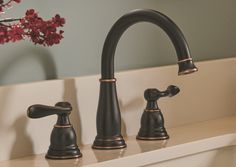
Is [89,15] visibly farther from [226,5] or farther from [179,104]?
[226,5]

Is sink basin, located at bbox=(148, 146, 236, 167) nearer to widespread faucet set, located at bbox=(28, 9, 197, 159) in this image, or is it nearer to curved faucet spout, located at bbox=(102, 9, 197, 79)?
widespread faucet set, located at bbox=(28, 9, 197, 159)

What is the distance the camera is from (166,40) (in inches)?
59.4

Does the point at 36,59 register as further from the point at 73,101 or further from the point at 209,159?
the point at 209,159

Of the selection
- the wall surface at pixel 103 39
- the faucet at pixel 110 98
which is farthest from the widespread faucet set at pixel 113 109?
the wall surface at pixel 103 39

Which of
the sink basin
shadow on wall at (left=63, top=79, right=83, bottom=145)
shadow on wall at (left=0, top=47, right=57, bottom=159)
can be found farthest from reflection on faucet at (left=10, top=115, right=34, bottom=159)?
the sink basin

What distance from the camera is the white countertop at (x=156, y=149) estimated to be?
115 cm

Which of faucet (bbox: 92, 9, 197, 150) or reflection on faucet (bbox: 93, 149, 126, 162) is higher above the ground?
faucet (bbox: 92, 9, 197, 150)

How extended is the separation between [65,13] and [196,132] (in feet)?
1.26

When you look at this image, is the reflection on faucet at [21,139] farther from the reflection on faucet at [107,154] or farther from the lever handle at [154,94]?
the lever handle at [154,94]

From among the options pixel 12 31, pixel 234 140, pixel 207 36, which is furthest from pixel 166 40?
pixel 12 31

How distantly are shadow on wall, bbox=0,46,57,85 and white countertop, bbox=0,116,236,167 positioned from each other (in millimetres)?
161

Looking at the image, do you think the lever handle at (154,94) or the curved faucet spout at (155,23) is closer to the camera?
the curved faucet spout at (155,23)

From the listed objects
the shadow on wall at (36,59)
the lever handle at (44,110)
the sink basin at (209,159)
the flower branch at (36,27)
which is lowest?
the sink basin at (209,159)

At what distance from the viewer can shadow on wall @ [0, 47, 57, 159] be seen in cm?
116
